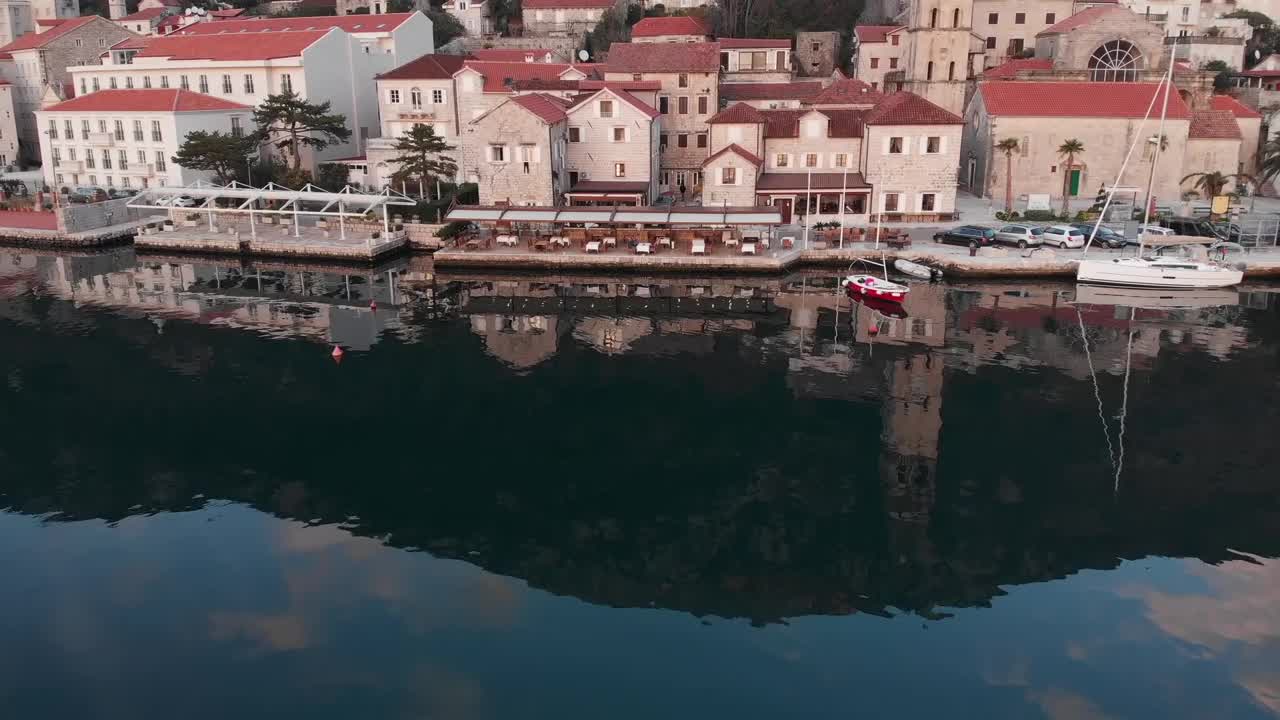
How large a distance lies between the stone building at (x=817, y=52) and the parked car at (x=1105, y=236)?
37.9 m

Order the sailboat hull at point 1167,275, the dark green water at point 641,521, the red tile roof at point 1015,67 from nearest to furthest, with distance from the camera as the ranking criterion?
the dark green water at point 641,521 → the sailboat hull at point 1167,275 → the red tile roof at point 1015,67

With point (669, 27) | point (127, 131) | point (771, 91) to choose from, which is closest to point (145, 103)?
point (127, 131)

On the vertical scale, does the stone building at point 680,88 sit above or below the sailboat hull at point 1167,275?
above

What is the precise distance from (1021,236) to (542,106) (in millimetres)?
25723

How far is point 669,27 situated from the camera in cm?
7812

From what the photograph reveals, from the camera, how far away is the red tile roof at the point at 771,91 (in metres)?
61.5

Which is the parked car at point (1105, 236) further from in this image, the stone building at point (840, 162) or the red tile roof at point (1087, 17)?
the red tile roof at point (1087, 17)

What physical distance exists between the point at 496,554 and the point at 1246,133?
62340 millimetres

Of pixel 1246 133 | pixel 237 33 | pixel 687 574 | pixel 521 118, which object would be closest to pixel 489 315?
pixel 521 118

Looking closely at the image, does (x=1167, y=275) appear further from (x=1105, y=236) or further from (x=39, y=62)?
(x=39, y=62)

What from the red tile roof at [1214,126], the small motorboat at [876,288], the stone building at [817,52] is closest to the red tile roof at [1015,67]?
the red tile roof at [1214,126]

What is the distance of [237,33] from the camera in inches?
2783

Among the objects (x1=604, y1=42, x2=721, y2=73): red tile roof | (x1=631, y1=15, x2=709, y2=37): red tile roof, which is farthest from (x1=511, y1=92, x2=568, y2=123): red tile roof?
(x1=631, y1=15, x2=709, y2=37): red tile roof

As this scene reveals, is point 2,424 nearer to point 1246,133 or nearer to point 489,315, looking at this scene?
point 489,315
